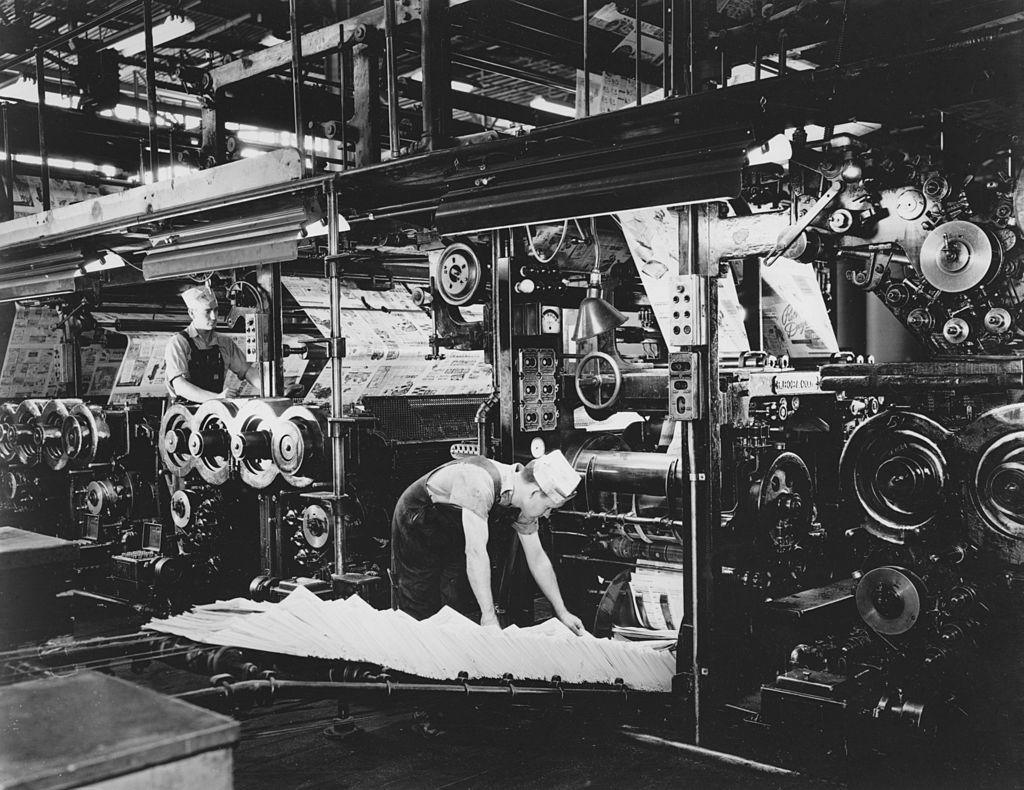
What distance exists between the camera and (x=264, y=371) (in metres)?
5.76

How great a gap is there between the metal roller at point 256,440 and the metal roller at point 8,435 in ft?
9.24

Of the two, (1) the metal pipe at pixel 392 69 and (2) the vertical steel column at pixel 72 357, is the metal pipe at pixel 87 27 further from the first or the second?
(1) the metal pipe at pixel 392 69

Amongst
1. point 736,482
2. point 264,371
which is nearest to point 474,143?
point 736,482

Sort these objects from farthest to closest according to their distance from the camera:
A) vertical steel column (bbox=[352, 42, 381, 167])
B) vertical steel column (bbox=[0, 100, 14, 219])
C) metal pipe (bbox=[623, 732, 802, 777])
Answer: vertical steel column (bbox=[0, 100, 14, 219]) → vertical steel column (bbox=[352, 42, 381, 167]) → metal pipe (bbox=[623, 732, 802, 777])

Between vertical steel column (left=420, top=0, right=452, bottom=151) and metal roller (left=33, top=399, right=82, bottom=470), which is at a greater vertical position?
vertical steel column (left=420, top=0, right=452, bottom=151)

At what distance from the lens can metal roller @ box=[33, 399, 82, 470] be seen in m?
6.80

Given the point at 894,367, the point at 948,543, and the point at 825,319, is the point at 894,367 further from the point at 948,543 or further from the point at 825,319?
the point at 825,319

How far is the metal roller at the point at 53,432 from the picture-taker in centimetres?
680

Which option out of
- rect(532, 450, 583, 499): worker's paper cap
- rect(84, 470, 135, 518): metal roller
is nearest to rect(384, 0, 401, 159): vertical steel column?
rect(532, 450, 583, 499): worker's paper cap

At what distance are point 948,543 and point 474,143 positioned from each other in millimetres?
2543

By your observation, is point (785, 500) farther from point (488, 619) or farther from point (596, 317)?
point (488, 619)

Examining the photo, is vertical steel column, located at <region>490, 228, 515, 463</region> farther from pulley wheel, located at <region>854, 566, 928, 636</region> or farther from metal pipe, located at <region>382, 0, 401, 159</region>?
pulley wheel, located at <region>854, 566, 928, 636</region>

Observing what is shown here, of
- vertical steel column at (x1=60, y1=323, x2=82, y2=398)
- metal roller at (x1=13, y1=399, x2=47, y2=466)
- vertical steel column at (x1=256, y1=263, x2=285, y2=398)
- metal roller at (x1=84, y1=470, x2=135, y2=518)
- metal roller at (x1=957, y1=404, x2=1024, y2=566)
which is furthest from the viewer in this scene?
vertical steel column at (x1=60, y1=323, x2=82, y2=398)

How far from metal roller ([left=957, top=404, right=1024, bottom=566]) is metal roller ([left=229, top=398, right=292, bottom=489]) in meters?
3.57
